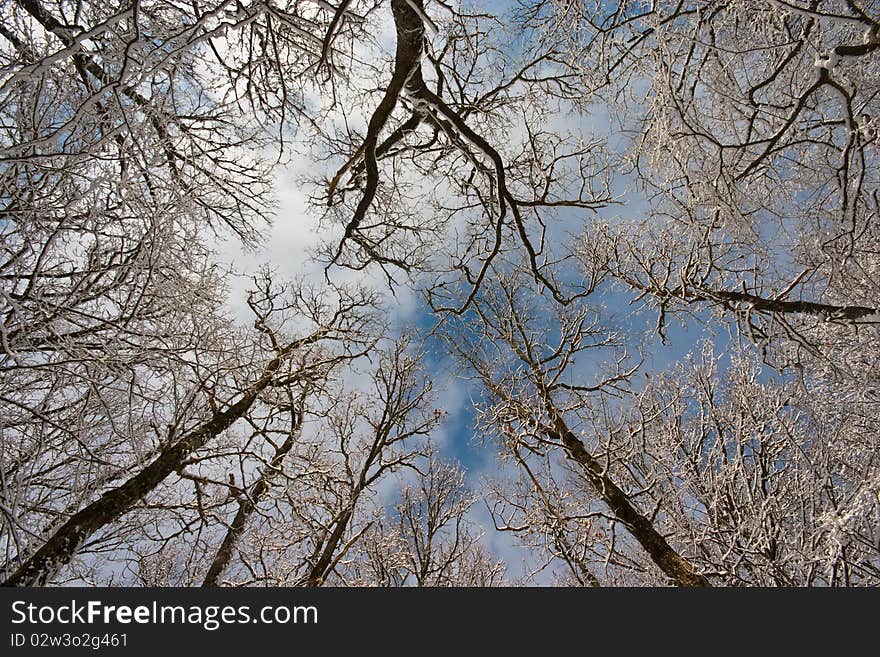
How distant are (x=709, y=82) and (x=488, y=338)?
5.52 meters

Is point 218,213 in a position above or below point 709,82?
above

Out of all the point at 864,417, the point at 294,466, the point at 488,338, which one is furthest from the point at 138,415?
the point at 864,417

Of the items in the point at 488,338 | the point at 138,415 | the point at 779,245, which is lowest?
the point at 138,415

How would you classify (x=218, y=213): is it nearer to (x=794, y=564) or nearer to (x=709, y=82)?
(x=709, y=82)

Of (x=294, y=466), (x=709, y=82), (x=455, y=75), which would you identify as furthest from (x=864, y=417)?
(x=294, y=466)

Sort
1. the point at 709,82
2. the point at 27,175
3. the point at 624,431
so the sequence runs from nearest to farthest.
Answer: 1. the point at 27,175
2. the point at 709,82
3. the point at 624,431

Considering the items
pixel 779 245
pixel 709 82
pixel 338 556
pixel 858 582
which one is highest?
pixel 709 82

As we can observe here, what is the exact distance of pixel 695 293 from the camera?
574cm

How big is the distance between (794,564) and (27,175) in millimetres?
7935

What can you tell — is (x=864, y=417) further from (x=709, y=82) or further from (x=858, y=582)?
(x=709, y=82)

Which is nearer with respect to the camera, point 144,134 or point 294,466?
point 144,134

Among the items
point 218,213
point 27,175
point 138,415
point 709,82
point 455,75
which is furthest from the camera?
point 218,213

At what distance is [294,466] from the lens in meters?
8.61

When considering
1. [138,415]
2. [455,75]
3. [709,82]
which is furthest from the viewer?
[138,415]
